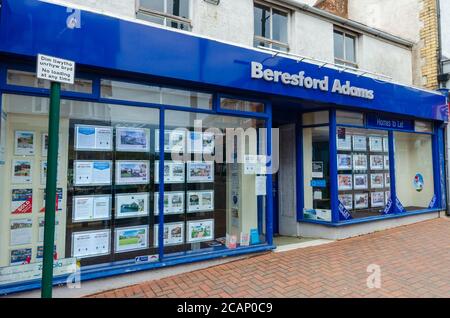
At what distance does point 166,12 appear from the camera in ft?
17.4

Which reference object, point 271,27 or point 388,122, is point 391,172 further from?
point 271,27

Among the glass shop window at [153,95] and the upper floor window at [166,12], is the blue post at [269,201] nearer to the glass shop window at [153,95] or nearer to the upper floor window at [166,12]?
the glass shop window at [153,95]

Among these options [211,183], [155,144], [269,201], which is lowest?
[269,201]

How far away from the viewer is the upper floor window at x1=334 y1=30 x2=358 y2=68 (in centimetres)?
764

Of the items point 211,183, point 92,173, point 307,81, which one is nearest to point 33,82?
point 92,173

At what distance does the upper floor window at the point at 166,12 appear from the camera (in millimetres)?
5098

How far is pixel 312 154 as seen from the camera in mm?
7191

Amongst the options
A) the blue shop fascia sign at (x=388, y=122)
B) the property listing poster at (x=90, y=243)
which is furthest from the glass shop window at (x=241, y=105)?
the blue shop fascia sign at (x=388, y=122)

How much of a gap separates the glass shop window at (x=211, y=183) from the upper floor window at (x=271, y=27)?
6.27ft

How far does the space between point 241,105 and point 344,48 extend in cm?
403

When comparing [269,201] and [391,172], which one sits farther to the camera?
[391,172]

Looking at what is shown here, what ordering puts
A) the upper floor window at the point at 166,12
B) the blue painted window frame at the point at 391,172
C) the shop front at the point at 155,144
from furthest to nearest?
the blue painted window frame at the point at 391,172 → the upper floor window at the point at 166,12 → the shop front at the point at 155,144

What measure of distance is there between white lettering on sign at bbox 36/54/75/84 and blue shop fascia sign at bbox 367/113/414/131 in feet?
22.5

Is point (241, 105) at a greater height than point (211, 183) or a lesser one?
greater
